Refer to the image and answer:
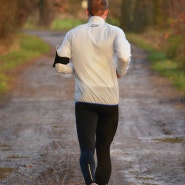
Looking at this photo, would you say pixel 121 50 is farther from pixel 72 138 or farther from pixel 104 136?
pixel 72 138

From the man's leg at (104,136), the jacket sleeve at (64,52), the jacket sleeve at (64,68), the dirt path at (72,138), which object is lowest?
the dirt path at (72,138)

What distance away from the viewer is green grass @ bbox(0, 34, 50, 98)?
1922cm

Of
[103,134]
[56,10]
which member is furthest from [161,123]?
[56,10]

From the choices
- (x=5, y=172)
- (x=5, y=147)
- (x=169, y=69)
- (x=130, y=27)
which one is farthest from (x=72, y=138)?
(x=130, y=27)

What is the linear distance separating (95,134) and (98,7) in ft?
3.38

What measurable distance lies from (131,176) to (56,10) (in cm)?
5788

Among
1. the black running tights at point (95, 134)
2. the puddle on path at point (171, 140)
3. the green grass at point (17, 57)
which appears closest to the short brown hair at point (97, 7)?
the black running tights at point (95, 134)

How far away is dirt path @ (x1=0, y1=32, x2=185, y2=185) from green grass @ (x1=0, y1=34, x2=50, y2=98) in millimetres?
890

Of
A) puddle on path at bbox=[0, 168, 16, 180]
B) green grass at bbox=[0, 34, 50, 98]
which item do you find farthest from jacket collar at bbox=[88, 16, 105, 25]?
green grass at bbox=[0, 34, 50, 98]

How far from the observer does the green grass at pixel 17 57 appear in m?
19.2

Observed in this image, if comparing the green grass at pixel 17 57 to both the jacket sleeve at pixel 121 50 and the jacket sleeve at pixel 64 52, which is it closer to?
the jacket sleeve at pixel 64 52

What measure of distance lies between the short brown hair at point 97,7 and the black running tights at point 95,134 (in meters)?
0.73

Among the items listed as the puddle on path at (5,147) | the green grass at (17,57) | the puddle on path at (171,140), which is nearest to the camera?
the puddle on path at (5,147)

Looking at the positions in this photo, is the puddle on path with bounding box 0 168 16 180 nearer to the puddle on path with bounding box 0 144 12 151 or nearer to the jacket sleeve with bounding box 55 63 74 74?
the puddle on path with bounding box 0 144 12 151
